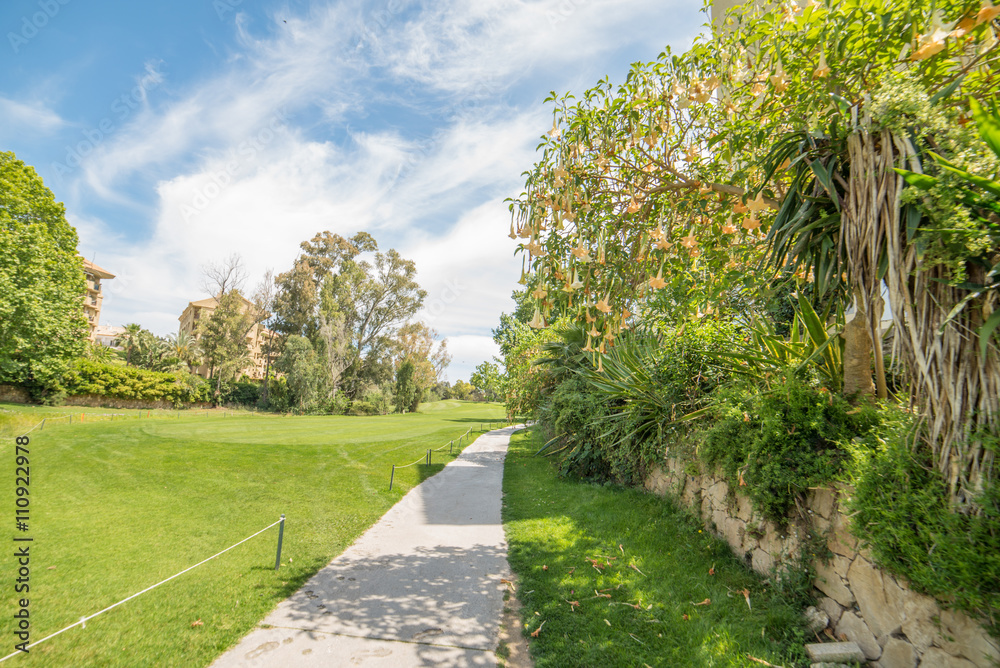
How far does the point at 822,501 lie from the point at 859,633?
85 centimetres

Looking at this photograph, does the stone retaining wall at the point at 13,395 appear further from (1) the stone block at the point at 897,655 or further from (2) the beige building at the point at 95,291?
(1) the stone block at the point at 897,655

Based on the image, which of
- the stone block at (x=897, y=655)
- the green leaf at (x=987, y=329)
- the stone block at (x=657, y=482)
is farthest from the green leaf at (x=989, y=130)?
the stone block at (x=657, y=482)

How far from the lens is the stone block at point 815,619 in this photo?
123 inches

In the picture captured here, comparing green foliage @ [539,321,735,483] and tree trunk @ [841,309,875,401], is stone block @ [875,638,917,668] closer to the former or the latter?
tree trunk @ [841,309,875,401]

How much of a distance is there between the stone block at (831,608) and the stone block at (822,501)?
1.87 feet

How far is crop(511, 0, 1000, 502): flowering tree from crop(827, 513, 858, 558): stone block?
831 millimetres

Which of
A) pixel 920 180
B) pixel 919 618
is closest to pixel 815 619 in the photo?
pixel 919 618

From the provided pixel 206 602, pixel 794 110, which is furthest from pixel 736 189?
pixel 206 602

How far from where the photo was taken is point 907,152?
2.76 meters

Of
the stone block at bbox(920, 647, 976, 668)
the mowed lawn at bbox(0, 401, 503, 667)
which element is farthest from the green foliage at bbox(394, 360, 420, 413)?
the stone block at bbox(920, 647, 976, 668)

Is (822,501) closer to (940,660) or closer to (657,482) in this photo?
(940,660)

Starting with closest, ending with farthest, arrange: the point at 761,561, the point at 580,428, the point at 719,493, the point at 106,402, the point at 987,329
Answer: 1. the point at 987,329
2. the point at 761,561
3. the point at 719,493
4. the point at 580,428
5. the point at 106,402

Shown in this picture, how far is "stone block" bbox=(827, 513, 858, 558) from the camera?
3064 mm

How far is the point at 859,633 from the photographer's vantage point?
2.89m
